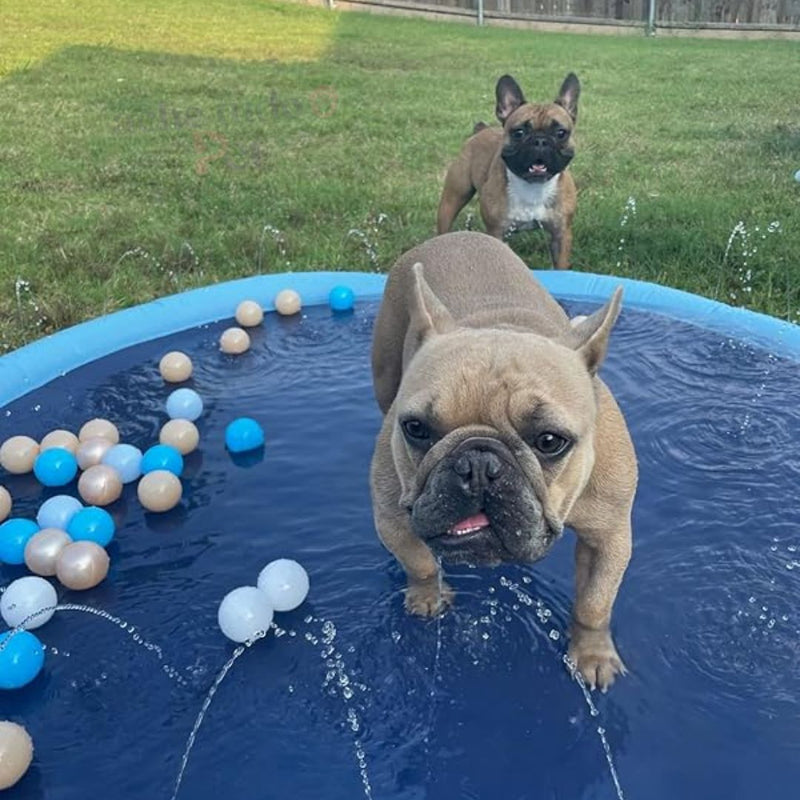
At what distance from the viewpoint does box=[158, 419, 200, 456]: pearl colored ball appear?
14.3 feet

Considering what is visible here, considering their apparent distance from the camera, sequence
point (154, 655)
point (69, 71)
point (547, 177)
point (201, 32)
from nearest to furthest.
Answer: point (154, 655) < point (547, 177) < point (69, 71) < point (201, 32)

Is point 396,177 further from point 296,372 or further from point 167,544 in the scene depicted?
point 167,544

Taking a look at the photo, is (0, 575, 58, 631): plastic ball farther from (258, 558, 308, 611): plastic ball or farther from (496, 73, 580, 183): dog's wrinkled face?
(496, 73, 580, 183): dog's wrinkled face

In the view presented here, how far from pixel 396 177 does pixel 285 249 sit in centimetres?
216

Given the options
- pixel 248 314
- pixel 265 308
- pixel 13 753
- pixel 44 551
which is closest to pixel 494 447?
pixel 13 753

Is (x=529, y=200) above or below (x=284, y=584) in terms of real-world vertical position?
above

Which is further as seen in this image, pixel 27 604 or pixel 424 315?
pixel 27 604

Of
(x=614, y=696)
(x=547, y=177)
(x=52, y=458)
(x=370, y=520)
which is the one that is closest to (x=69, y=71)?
(x=547, y=177)

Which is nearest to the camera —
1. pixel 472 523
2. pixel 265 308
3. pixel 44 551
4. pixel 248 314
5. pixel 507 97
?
pixel 472 523

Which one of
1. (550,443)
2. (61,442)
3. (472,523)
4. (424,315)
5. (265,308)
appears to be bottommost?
(265,308)

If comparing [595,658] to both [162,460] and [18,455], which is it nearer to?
[162,460]

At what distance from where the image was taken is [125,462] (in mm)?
4168

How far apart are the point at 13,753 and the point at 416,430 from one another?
1542mm

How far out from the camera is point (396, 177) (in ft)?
28.4
